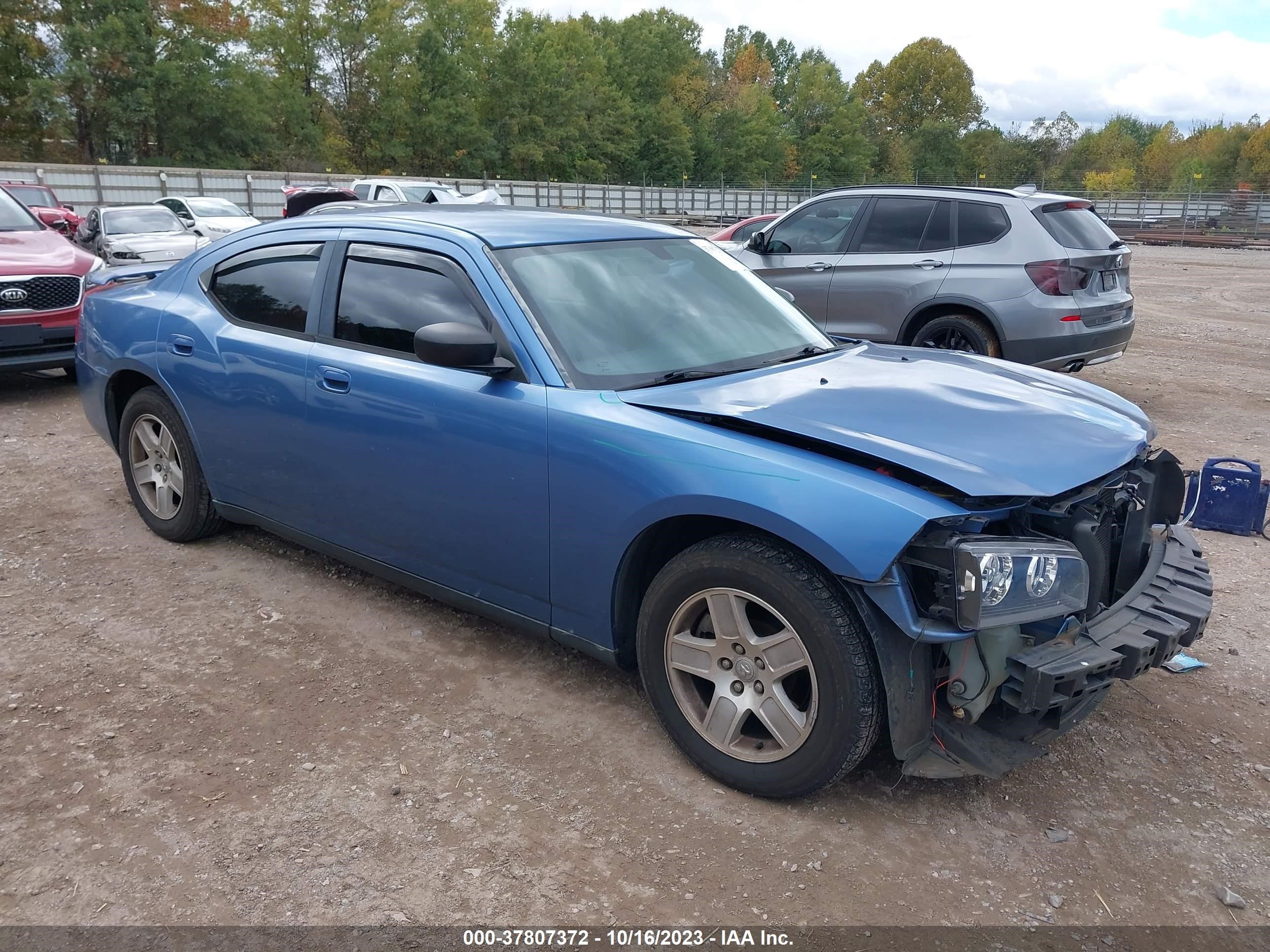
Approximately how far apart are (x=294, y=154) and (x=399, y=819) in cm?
5878

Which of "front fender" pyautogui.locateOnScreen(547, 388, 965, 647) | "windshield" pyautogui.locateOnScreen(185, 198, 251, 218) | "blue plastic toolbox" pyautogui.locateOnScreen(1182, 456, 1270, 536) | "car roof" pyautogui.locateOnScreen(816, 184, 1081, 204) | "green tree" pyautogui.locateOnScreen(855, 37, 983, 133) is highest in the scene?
"green tree" pyautogui.locateOnScreen(855, 37, 983, 133)

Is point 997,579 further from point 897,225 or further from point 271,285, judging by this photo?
point 897,225

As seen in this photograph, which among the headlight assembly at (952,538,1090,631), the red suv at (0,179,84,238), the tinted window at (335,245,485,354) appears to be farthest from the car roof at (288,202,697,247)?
the red suv at (0,179,84,238)

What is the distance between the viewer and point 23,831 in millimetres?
2859

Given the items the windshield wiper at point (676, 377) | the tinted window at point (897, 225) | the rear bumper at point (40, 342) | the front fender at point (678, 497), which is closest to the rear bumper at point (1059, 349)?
the tinted window at point (897, 225)

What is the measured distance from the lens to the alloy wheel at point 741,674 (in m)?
2.88

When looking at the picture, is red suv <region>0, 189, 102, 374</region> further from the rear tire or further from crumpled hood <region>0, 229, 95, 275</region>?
the rear tire

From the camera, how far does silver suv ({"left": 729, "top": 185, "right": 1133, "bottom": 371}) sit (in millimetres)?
7871

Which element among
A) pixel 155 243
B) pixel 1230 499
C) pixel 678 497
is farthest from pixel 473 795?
pixel 155 243

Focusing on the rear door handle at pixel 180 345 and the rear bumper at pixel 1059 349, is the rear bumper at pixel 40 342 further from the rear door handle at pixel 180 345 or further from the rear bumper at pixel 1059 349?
the rear bumper at pixel 1059 349

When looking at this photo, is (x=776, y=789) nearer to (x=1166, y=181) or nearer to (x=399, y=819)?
(x=399, y=819)

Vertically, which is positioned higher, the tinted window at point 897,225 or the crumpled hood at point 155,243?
the tinted window at point 897,225

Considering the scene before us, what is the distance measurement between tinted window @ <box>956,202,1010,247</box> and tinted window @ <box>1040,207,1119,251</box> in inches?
12.6

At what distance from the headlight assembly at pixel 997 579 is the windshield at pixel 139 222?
1698cm
